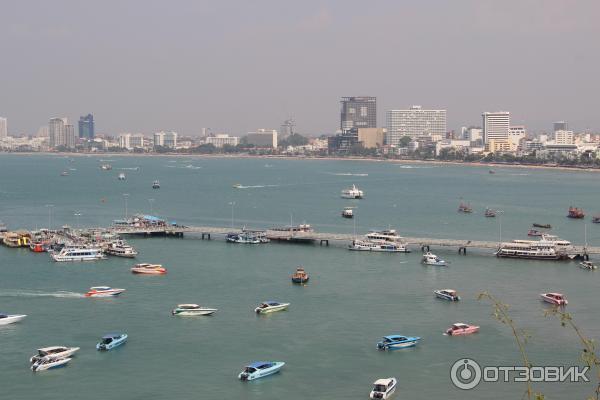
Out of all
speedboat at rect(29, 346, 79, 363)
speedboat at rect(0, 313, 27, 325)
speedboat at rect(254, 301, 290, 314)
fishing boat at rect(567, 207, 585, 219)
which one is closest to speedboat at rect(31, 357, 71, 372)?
speedboat at rect(29, 346, 79, 363)

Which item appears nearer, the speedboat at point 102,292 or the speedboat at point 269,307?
the speedboat at point 269,307

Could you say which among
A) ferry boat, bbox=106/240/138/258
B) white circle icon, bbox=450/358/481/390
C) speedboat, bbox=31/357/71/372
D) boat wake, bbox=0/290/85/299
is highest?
ferry boat, bbox=106/240/138/258

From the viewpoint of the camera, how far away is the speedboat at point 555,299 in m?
14.8

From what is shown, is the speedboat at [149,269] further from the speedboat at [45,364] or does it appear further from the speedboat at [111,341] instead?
the speedboat at [45,364]

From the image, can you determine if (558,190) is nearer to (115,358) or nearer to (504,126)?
(115,358)

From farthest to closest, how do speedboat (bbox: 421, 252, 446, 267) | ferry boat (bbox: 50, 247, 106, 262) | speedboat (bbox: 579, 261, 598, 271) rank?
ferry boat (bbox: 50, 247, 106, 262), speedboat (bbox: 421, 252, 446, 267), speedboat (bbox: 579, 261, 598, 271)

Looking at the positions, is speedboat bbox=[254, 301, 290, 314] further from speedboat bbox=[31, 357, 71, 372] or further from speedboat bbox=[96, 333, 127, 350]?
speedboat bbox=[31, 357, 71, 372]

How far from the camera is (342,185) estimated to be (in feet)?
164

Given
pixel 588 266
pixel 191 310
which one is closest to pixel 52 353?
pixel 191 310

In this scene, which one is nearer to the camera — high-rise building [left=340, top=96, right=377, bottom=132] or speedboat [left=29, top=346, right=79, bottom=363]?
speedboat [left=29, top=346, right=79, bottom=363]

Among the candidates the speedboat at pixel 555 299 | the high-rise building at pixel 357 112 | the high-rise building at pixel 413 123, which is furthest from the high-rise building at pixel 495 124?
the speedboat at pixel 555 299

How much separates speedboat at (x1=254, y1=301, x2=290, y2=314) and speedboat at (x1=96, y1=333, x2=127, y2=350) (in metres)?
2.59

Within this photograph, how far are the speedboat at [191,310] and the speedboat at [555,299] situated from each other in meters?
5.87

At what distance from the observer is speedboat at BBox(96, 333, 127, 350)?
40.0ft
